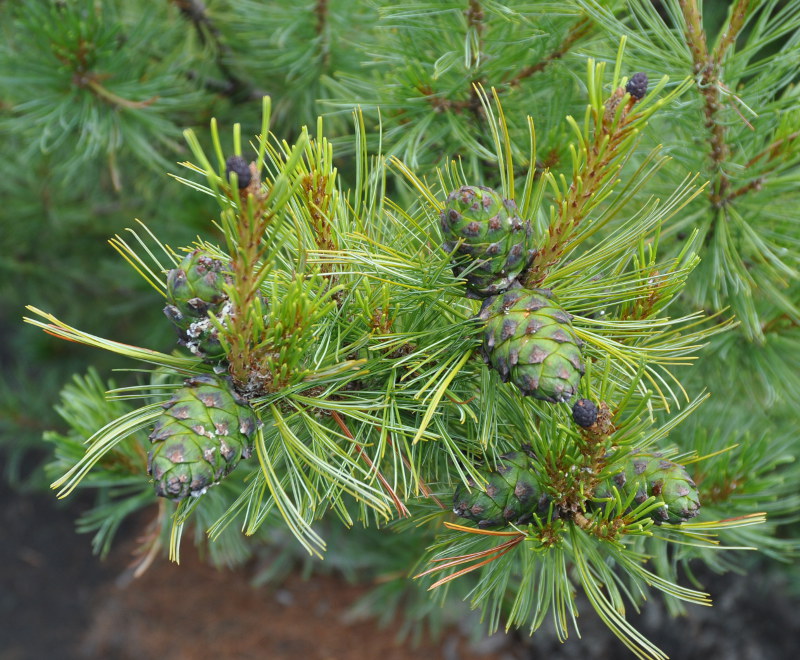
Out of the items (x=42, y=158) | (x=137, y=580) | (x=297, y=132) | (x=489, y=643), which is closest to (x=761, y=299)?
(x=297, y=132)

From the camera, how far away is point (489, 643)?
1982 millimetres

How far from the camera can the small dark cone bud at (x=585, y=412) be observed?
50cm

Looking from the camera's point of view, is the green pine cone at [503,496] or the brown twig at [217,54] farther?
the brown twig at [217,54]

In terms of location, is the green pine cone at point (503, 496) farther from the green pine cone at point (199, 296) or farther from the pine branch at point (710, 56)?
the pine branch at point (710, 56)

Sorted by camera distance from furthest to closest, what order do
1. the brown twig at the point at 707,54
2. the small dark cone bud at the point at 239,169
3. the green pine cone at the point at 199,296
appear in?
the brown twig at the point at 707,54
the green pine cone at the point at 199,296
the small dark cone bud at the point at 239,169

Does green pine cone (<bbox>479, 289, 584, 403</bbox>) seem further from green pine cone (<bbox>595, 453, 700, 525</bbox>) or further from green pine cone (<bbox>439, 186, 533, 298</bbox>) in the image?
green pine cone (<bbox>595, 453, 700, 525</bbox>)

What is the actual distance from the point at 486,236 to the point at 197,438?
27 cm

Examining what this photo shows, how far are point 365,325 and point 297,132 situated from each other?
75 centimetres

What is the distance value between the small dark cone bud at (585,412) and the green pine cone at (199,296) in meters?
0.28

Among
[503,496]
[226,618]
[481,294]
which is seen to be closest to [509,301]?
[481,294]

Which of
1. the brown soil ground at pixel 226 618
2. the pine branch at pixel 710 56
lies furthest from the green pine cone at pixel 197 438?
the brown soil ground at pixel 226 618

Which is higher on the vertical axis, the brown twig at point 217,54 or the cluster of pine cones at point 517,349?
the brown twig at point 217,54

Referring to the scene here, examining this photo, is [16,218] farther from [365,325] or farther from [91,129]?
[365,325]

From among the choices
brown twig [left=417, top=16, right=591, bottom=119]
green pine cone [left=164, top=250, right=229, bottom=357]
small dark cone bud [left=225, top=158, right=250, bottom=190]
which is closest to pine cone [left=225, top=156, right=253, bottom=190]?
small dark cone bud [left=225, top=158, right=250, bottom=190]
